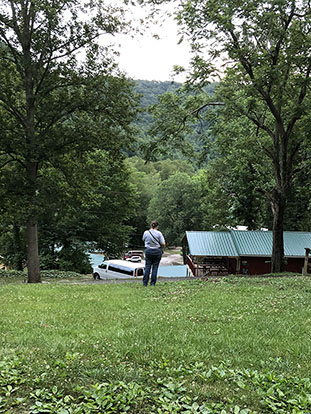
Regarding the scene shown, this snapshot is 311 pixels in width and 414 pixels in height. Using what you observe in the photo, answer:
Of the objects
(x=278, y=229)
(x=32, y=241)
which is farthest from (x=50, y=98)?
(x=278, y=229)

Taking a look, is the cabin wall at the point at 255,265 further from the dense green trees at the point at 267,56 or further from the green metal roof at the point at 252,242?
the dense green trees at the point at 267,56

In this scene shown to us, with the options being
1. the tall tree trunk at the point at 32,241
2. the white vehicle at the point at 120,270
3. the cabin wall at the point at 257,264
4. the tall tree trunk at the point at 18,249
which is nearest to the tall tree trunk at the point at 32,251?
the tall tree trunk at the point at 32,241

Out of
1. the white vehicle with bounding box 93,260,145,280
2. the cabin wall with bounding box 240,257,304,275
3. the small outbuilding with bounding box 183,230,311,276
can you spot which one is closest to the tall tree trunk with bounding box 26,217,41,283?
the white vehicle with bounding box 93,260,145,280

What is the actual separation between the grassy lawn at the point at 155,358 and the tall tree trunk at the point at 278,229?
12747 mm

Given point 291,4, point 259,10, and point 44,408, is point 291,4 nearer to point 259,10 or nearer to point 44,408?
point 259,10

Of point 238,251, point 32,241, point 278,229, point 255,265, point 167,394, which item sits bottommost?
point 255,265

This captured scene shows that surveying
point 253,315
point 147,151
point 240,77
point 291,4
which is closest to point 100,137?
point 147,151

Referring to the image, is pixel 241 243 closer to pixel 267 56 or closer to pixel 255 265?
pixel 255 265

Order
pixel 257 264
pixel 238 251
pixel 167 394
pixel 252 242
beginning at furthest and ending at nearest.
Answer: pixel 257 264 → pixel 252 242 → pixel 238 251 → pixel 167 394

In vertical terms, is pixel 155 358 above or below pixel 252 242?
above

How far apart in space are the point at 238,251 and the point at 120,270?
918 centimetres

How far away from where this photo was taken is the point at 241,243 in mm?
27516

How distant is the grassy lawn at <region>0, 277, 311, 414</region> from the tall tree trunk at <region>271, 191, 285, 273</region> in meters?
12.7

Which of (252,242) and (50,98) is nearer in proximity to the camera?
(50,98)
